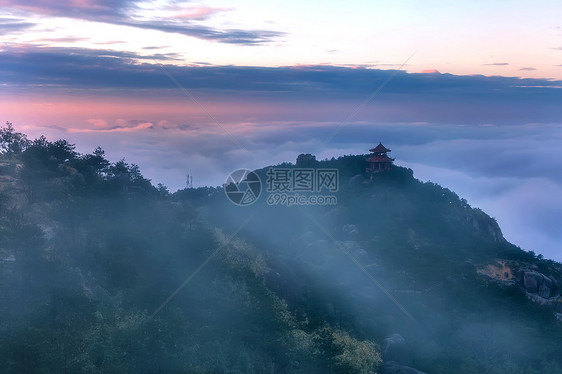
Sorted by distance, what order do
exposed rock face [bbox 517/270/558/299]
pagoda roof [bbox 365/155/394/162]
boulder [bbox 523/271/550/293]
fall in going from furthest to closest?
pagoda roof [bbox 365/155/394/162]
boulder [bbox 523/271/550/293]
exposed rock face [bbox 517/270/558/299]

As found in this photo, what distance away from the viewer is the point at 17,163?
60.2 m

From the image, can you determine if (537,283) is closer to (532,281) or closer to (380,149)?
(532,281)

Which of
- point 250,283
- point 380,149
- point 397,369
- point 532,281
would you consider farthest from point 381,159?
point 250,283

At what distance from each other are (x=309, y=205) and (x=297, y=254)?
16.7m

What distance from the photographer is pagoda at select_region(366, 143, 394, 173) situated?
299 ft

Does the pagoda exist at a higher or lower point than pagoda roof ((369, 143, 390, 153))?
lower

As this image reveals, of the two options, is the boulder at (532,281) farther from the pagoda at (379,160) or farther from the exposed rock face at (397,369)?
the pagoda at (379,160)

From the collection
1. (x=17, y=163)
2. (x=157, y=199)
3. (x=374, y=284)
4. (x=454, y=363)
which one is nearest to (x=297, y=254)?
(x=374, y=284)

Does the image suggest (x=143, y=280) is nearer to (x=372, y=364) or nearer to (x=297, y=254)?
(x=372, y=364)

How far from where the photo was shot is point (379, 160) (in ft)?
300

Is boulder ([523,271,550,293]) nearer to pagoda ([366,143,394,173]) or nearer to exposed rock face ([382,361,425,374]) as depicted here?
exposed rock face ([382,361,425,374])

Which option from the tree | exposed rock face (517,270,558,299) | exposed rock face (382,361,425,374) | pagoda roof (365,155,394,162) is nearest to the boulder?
exposed rock face (517,270,558,299)

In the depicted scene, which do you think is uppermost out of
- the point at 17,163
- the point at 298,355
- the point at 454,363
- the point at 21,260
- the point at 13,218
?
the point at 17,163

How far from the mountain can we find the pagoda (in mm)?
7363
